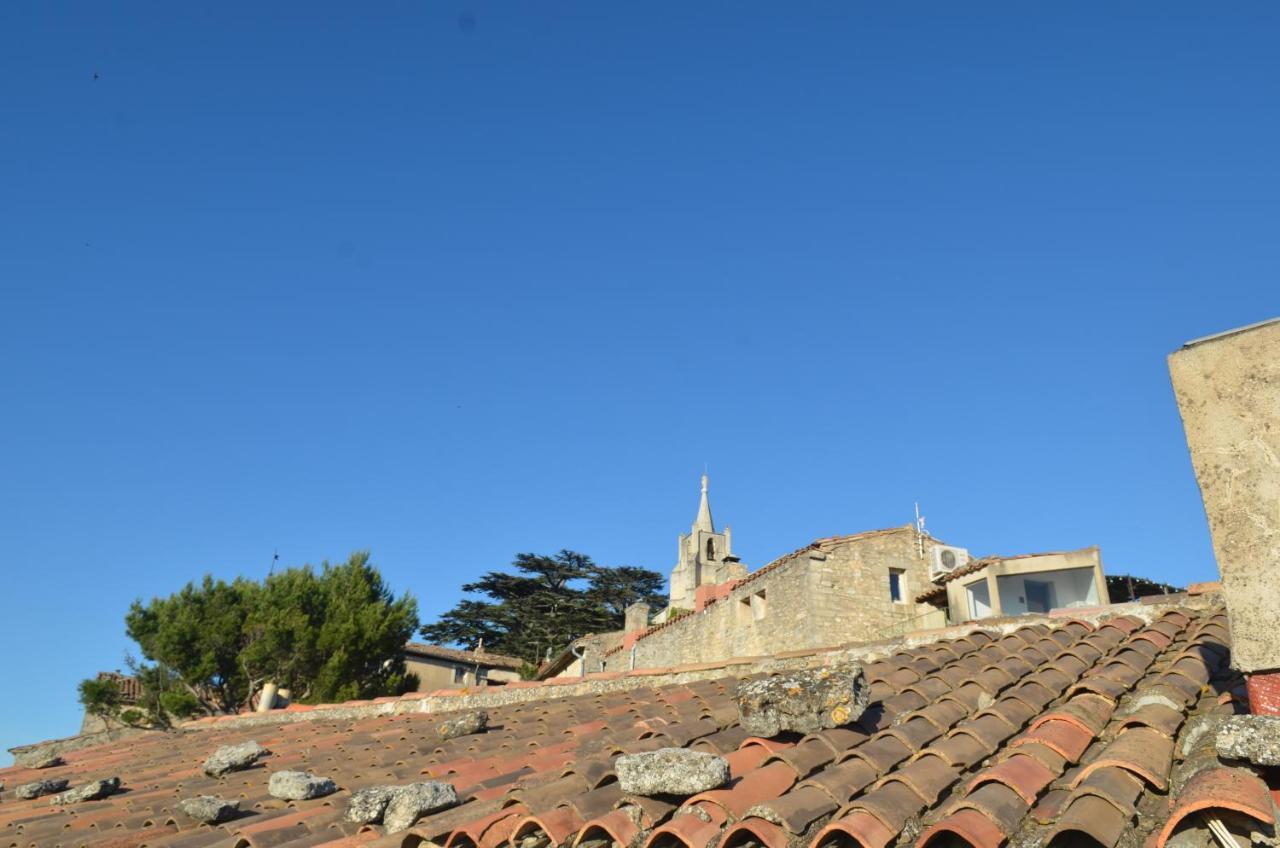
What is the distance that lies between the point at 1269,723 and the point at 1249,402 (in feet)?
4.79

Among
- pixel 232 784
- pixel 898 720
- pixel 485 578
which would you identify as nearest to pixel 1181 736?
pixel 898 720

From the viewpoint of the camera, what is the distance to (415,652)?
37.3 m

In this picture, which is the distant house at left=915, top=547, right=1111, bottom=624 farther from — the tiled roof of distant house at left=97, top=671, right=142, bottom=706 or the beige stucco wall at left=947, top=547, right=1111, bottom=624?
the tiled roof of distant house at left=97, top=671, right=142, bottom=706

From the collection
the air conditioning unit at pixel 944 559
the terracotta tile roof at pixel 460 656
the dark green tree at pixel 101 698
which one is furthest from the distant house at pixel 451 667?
the air conditioning unit at pixel 944 559

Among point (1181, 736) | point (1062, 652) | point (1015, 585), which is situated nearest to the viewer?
point (1181, 736)

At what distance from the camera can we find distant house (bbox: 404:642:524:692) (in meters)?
36.8

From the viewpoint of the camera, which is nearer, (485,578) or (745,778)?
(745,778)

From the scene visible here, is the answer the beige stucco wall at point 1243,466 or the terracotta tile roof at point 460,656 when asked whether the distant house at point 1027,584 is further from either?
the terracotta tile roof at point 460,656

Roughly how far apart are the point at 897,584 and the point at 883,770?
73.3 feet

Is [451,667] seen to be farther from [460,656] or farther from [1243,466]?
[1243,466]

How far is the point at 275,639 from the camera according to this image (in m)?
28.4

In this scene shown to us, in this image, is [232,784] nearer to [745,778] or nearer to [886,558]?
[745,778]

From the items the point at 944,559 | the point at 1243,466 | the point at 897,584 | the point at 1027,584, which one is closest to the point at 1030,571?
the point at 1027,584

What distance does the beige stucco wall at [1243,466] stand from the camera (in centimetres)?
364
